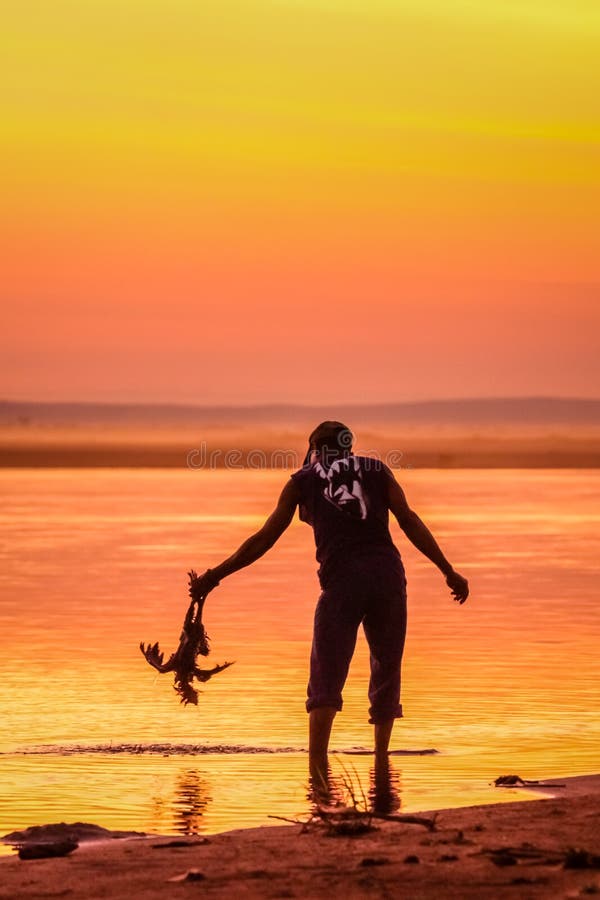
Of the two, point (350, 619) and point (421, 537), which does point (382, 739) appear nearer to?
point (350, 619)

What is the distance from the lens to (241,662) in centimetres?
1503

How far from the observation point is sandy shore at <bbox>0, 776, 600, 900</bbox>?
6711mm

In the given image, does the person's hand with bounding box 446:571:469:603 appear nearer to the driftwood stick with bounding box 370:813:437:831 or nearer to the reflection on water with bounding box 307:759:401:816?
the reflection on water with bounding box 307:759:401:816

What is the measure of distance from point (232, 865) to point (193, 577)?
271 centimetres

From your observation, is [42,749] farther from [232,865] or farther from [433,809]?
[232,865]

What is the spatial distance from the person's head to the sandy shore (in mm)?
1992

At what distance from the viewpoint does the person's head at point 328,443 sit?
951 centimetres

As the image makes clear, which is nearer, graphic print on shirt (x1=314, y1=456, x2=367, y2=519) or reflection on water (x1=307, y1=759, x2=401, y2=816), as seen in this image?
reflection on water (x1=307, y1=759, x2=401, y2=816)

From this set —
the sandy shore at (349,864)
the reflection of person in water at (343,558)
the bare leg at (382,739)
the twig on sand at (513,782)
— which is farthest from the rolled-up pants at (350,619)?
the sandy shore at (349,864)

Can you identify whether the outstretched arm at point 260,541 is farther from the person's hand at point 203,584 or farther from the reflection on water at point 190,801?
the reflection on water at point 190,801

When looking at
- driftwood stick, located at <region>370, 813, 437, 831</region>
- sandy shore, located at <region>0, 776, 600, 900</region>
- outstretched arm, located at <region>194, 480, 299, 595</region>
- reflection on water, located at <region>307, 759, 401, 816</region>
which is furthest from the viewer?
outstretched arm, located at <region>194, 480, 299, 595</region>

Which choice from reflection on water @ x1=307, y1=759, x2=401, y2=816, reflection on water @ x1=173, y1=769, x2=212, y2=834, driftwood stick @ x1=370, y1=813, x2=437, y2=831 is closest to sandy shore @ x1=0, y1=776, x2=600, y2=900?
driftwood stick @ x1=370, y1=813, x2=437, y2=831

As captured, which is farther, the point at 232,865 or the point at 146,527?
the point at 146,527

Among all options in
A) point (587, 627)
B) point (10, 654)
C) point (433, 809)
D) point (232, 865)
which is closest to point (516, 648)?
point (587, 627)
